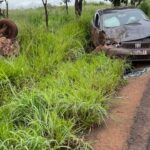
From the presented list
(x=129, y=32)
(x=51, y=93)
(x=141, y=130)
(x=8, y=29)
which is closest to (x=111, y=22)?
(x=129, y=32)

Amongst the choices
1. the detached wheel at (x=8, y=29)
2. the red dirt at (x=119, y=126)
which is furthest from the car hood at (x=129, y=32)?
the red dirt at (x=119, y=126)

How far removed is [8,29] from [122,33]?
2.77 metres

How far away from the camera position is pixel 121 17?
44.9 ft

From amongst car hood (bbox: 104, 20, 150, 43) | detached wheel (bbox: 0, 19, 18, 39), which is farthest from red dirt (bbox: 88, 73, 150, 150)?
detached wheel (bbox: 0, 19, 18, 39)

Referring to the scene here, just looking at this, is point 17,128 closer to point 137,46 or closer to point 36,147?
point 36,147

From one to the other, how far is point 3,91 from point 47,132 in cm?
186

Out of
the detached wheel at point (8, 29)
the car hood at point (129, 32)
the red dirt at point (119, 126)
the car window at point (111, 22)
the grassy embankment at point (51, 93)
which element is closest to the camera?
the grassy embankment at point (51, 93)

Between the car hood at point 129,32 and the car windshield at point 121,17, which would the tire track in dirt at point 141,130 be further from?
the car windshield at point 121,17

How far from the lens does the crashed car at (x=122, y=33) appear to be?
1172cm

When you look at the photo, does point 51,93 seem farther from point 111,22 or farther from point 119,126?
point 111,22

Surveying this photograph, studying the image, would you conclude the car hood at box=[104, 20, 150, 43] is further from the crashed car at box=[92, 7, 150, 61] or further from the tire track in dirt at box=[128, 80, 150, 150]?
the tire track in dirt at box=[128, 80, 150, 150]

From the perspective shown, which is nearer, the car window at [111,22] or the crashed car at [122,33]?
the crashed car at [122,33]

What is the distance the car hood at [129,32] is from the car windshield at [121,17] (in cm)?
39

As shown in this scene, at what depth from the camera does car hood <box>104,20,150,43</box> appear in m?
12.0
